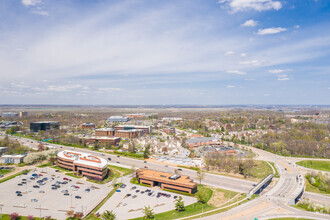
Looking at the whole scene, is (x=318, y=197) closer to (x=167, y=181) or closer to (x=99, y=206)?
(x=167, y=181)

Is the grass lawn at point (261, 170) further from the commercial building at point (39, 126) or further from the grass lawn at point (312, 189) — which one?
the commercial building at point (39, 126)

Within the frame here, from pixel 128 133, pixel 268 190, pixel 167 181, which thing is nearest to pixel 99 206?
pixel 167 181

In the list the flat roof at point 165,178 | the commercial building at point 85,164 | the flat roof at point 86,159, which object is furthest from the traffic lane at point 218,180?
the commercial building at point 85,164

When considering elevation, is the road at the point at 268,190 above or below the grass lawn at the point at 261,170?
above

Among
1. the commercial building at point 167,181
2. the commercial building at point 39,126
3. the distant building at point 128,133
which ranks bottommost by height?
the commercial building at point 167,181

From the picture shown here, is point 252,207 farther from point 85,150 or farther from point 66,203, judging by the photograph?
point 85,150

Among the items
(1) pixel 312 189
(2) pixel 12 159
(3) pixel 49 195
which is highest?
(2) pixel 12 159

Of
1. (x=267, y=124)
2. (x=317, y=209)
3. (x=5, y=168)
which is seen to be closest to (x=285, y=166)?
(x=317, y=209)
